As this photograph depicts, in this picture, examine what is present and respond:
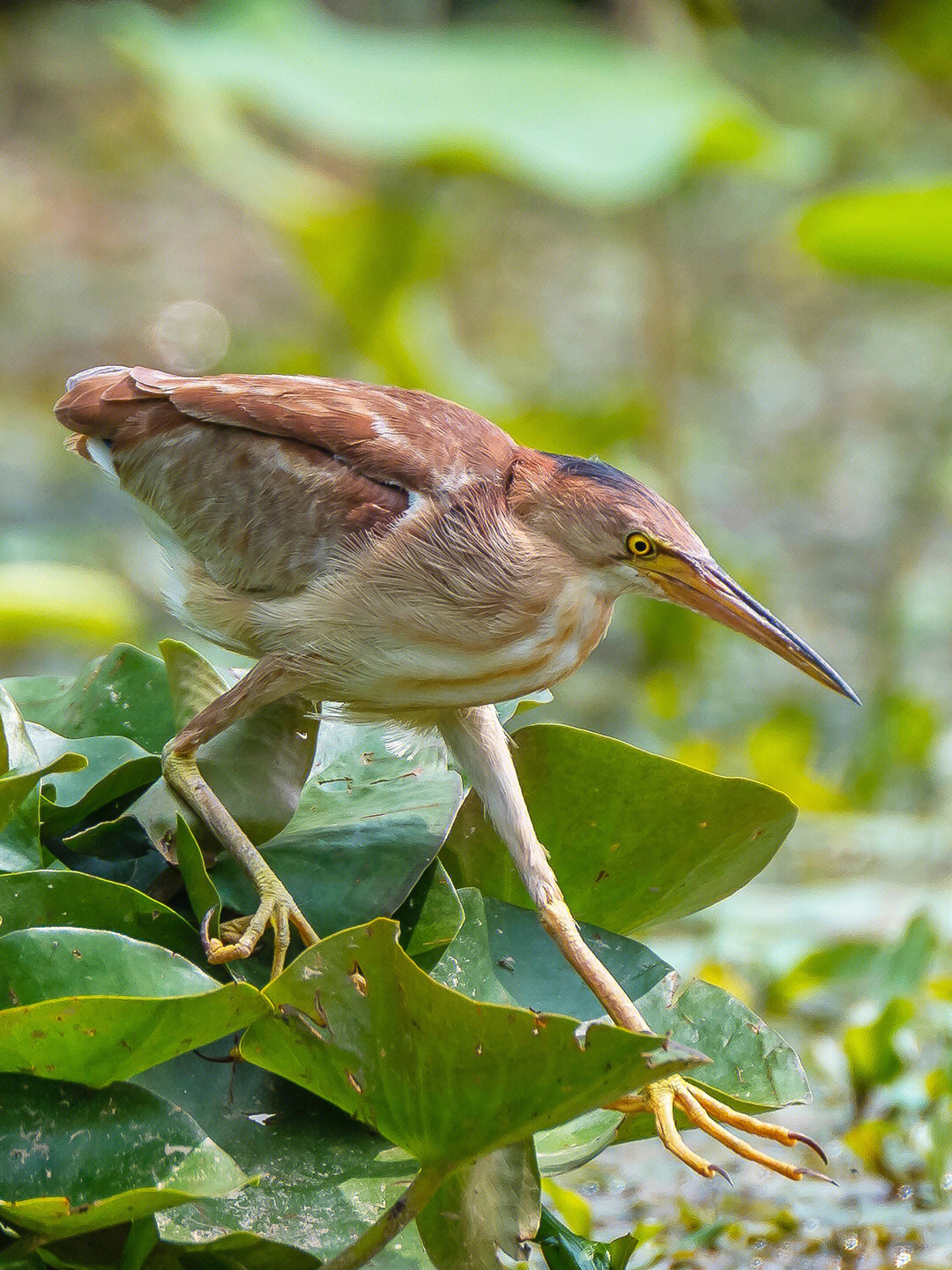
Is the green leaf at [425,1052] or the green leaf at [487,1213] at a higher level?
the green leaf at [425,1052]

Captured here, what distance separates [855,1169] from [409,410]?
30.0 inches

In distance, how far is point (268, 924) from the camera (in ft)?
3.31

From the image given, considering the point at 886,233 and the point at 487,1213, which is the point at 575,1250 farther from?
the point at 886,233

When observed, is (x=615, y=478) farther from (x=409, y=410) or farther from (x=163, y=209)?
(x=163, y=209)

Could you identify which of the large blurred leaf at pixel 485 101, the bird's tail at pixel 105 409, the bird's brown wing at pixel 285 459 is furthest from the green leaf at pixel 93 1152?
the large blurred leaf at pixel 485 101

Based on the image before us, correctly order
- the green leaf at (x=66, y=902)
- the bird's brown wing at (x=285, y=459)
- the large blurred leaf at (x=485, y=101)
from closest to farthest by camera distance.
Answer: the green leaf at (x=66, y=902)
the bird's brown wing at (x=285, y=459)
the large blurred leaf at (x=485, y=101)

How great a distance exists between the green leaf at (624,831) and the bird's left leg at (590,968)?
0.02 m

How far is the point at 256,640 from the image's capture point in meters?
1.26

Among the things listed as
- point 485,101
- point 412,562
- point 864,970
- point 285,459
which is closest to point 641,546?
point 412,562

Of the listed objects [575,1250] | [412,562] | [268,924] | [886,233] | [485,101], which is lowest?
[575,1250]

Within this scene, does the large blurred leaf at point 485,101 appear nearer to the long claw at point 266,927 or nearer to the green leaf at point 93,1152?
the long claw at point 266,927

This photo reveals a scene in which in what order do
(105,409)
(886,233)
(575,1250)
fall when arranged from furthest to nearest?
(886,233)
(105,409)
(575,1250)

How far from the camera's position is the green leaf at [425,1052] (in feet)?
2.43

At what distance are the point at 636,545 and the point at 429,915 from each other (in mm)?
325
